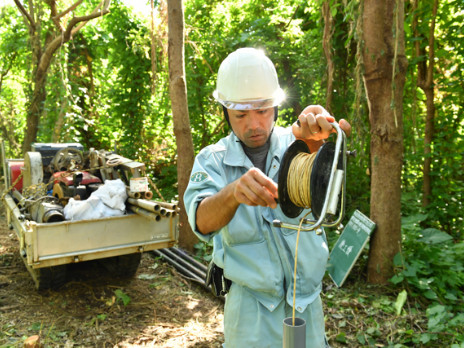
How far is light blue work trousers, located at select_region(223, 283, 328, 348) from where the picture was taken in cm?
201

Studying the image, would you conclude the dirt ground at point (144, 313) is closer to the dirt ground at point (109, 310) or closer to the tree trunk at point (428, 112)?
the dirt ground at point (109, 310)

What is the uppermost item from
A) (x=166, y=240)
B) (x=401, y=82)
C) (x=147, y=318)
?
(x=401, y=82)

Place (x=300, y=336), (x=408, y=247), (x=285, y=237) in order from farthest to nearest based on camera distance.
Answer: (x=408, y=247) < (x=285, y=237) < (x=300, y=336)

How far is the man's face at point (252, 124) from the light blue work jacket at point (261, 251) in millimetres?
127

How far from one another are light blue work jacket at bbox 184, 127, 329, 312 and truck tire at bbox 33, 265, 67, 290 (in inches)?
163

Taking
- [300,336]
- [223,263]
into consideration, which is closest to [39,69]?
[223,263]

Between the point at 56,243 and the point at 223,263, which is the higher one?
the point at 223,263

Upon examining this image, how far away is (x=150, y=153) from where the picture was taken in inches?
451

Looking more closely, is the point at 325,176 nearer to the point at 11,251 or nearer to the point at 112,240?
the point at 112,240

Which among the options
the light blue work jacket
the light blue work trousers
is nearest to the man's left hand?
the light blue work jacket

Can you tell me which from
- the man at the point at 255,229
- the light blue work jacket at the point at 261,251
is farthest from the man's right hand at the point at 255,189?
the light blue work jacket at the point at 261,251

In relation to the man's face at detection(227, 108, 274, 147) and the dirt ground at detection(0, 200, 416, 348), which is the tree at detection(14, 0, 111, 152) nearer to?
the dirt ground at detection(0, 200, 416, 348)

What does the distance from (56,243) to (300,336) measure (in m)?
4.10

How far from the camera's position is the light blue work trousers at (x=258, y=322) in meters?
2.01
